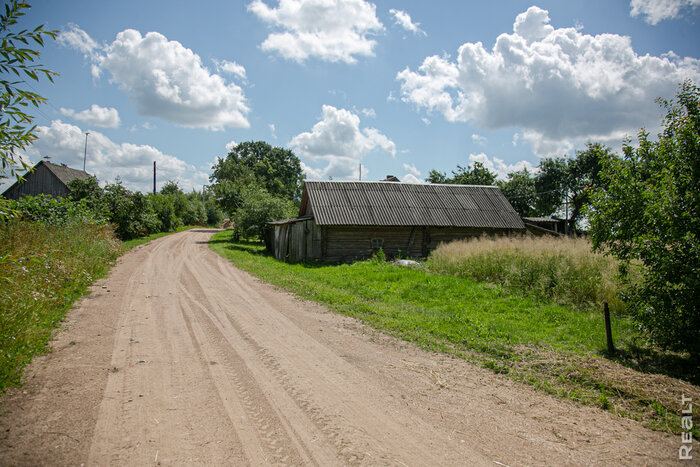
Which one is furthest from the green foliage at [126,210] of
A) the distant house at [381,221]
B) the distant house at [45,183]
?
the distant house at [381,221]

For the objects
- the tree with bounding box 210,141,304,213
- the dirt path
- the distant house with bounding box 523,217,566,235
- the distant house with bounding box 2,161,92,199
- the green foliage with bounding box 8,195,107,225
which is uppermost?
the tree with bounding box 210,141,304,213

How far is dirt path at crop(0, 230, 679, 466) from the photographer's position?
3420 mm

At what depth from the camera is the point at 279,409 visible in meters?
4.18

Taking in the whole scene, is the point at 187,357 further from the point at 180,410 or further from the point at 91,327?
the point at 91,327

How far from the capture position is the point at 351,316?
8828 millimetres

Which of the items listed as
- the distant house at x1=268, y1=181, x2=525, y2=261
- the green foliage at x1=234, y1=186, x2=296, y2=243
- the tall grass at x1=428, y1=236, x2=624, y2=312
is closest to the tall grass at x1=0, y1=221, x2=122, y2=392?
the distant house at x1=268, y1=181, x2=525, y2=261

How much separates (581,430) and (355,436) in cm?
252

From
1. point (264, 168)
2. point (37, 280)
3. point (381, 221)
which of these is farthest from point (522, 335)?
point (264, 168)

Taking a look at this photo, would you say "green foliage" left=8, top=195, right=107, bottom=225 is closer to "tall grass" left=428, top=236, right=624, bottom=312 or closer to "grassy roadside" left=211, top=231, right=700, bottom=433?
"grassy roadside" left=211, top=231, right=700, bottom=433

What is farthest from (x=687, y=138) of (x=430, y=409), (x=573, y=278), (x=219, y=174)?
(x=219, y=174)

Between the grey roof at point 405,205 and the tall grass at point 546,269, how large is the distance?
7.08 meters

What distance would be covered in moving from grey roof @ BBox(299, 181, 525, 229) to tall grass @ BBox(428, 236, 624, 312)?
708 centimetres

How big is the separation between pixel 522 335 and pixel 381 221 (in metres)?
13.8

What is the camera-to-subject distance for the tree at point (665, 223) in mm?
6113
